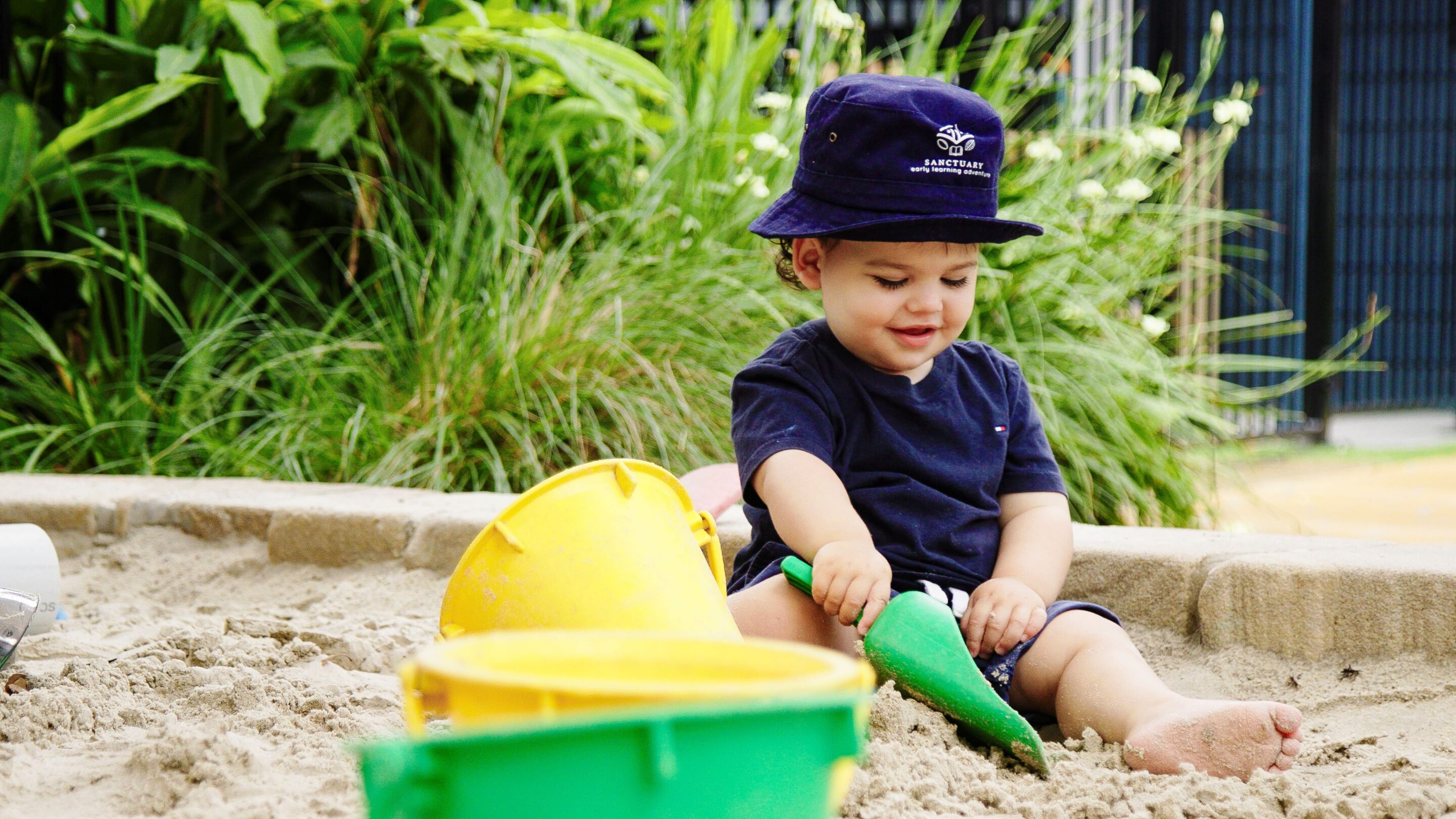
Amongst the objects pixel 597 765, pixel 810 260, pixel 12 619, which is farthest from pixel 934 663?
pixel 12 619

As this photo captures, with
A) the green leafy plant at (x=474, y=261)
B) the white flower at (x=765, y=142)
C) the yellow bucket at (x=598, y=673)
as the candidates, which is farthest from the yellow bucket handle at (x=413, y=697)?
the white flower at (x=765, y=142)

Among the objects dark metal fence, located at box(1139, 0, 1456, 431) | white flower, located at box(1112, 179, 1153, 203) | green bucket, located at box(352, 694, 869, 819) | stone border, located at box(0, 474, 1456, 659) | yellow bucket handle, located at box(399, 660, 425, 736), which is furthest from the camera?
dark metal fence, located at box(1139, 0, 1456, 431)

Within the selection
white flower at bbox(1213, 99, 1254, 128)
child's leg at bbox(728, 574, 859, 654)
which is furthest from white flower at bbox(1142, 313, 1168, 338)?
child's leg at bbox(728, 574, 859, 654)

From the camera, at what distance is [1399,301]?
8.86 metres

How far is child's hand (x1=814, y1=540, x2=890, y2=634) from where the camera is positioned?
4.97ft

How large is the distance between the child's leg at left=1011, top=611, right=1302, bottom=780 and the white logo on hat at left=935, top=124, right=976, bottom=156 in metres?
0.62

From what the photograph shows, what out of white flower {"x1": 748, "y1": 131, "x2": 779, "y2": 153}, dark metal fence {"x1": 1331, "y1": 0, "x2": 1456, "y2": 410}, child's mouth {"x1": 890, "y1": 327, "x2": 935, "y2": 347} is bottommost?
dark metal fence {"x1": 1331, "y1": 0, "x2": 1456, "y2": 410}

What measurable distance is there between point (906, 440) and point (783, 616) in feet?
1.03

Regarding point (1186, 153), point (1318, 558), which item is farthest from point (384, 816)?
point (1186, 153)

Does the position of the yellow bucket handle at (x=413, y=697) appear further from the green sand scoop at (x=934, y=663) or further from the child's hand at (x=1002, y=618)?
the child's hand at (x=1002, y=618)

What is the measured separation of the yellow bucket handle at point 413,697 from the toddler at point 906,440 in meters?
0.78

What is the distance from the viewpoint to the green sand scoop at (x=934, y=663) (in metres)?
1.43

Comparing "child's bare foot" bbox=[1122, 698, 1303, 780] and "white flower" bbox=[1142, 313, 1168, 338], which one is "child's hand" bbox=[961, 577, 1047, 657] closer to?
"child's bare foot" bbox=[1122, 698, 1303, 780]

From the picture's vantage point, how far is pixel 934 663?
4.82 feet
